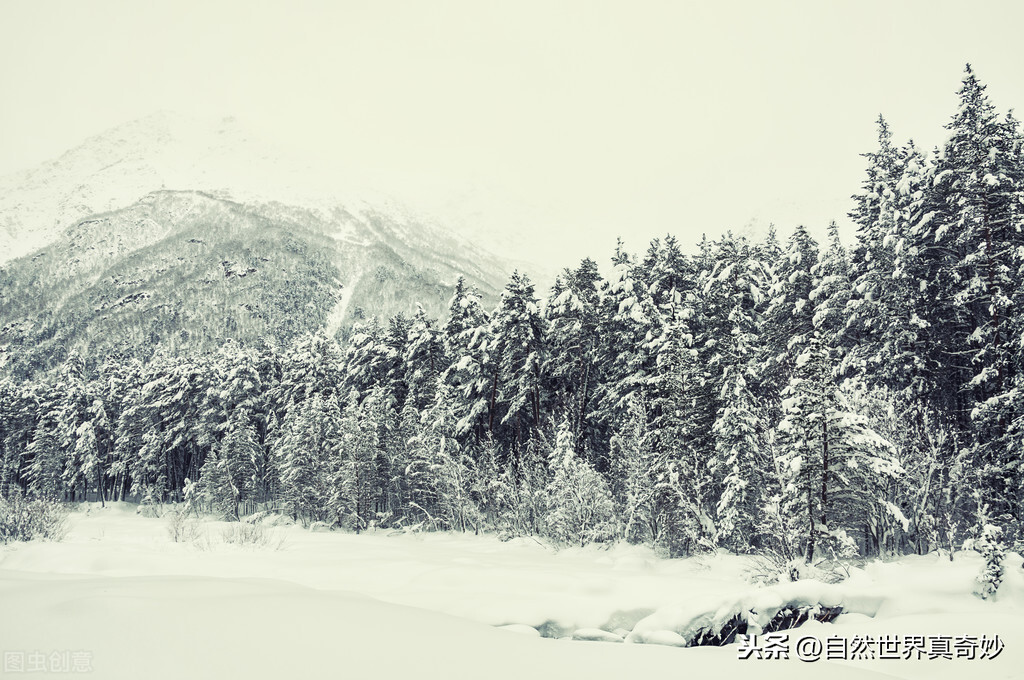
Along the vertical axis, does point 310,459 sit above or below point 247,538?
above

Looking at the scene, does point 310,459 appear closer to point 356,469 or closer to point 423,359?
point 356,469

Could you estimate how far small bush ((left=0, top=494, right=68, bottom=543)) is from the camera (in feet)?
63.0

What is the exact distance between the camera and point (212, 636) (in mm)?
5859

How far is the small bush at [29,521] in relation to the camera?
1919 centimetres

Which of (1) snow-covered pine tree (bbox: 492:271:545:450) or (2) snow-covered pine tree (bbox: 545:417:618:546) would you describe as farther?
(1) snow-covered pine tree (bbox: 492:271:545:450)

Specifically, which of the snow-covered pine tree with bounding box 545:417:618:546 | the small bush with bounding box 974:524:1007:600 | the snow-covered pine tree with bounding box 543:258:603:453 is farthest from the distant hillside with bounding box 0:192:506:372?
the small bush with bounding box 974:524:1007:600

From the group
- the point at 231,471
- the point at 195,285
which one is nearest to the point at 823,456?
the point at 231,471

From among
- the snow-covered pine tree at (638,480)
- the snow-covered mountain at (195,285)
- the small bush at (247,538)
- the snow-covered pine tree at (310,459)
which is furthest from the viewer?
the snow-covered mountain at (195,285)

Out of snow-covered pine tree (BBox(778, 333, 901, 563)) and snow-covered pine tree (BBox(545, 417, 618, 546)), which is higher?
snow-covered pine tree (BBox(778, 333, 901, 563))

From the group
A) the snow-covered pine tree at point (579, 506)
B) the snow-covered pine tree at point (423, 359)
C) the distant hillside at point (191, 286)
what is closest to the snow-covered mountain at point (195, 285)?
the distant hillside at point (191, 286)

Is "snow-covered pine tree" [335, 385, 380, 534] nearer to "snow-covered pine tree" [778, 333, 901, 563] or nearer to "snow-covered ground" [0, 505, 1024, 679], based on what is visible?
"snow-covered ground" [0, 505, 1024, 679]

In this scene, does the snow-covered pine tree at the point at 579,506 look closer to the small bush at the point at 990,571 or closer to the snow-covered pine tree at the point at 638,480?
the snow-covered pine tree at the point at 638,480

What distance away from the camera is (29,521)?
64.3 feet

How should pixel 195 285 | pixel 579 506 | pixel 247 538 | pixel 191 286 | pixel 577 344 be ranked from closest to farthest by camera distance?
pixel 247 538 → pixel 579 506 → pixel 577 344 → pixel 191 286 → pixel 195 285
